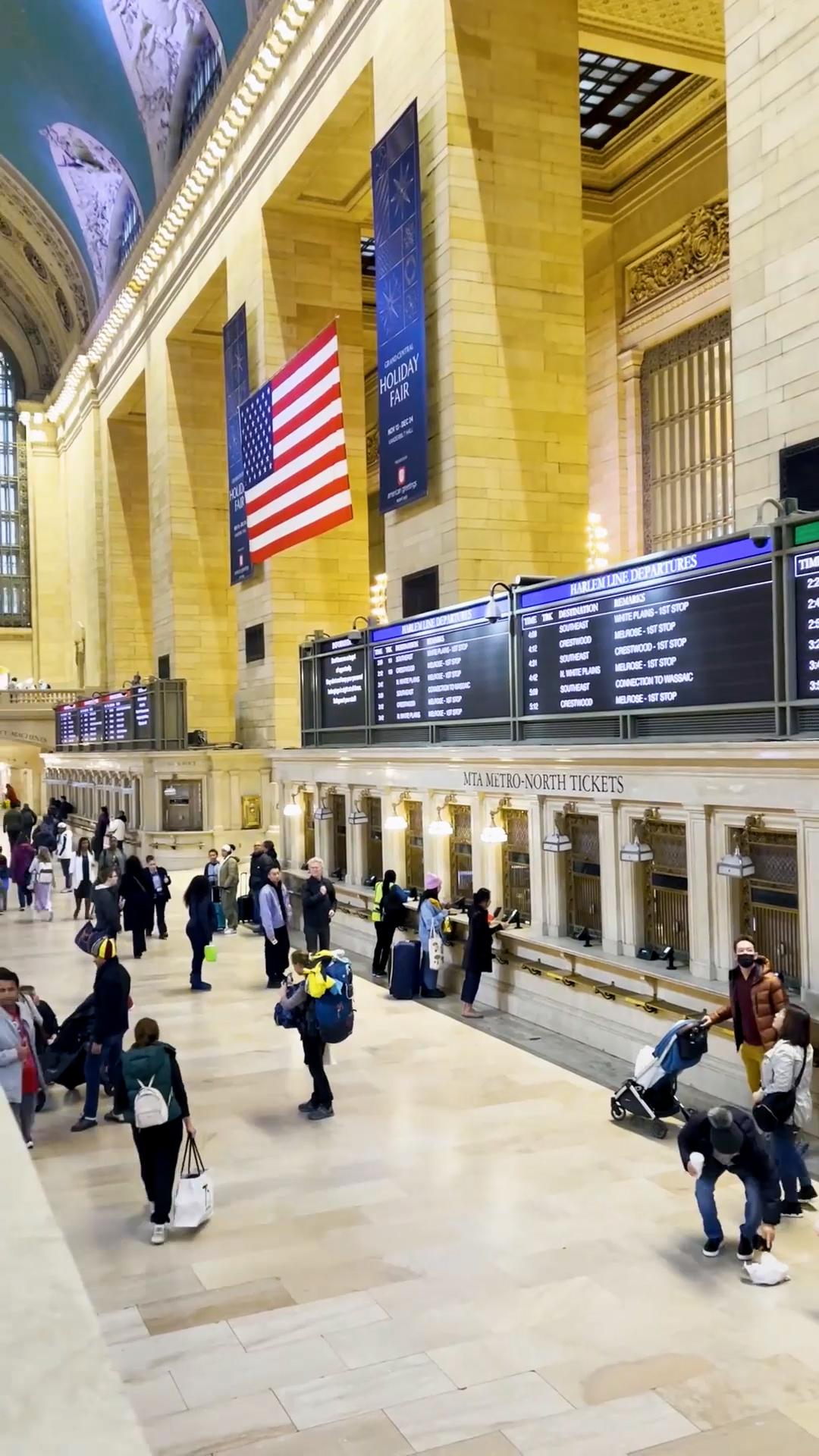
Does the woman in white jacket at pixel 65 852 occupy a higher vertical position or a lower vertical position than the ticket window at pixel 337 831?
lower

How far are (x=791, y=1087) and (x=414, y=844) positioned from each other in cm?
823

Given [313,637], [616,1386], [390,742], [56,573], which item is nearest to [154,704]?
[313,637]

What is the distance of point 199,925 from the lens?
→ 12.8 m

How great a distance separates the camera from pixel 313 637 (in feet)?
58.2

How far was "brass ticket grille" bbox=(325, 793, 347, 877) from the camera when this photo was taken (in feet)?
54.5

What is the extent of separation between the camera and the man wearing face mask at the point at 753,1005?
6891 millimetres

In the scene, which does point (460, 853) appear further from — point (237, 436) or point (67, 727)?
point (67, 727)

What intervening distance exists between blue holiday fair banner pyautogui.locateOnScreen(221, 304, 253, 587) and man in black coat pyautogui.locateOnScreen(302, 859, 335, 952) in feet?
38.9

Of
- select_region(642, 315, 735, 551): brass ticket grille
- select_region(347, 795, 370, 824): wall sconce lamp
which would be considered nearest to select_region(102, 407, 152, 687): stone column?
select_region(642, 315, 735, 551): brass ticket grille

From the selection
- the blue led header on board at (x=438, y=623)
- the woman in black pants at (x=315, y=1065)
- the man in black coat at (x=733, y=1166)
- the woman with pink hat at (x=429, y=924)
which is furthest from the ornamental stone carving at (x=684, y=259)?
the man in black coat at (x=733, y=1166)

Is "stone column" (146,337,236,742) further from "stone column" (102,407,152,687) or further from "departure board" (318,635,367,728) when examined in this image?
"departure board" (318,635,367,728)

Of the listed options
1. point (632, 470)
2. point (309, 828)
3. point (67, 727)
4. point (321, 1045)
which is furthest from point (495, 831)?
point (67, 727)

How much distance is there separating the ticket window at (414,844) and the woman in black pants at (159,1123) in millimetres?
7519

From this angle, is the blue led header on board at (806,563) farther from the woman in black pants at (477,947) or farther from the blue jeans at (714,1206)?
the woman in black pants at (477,947)
